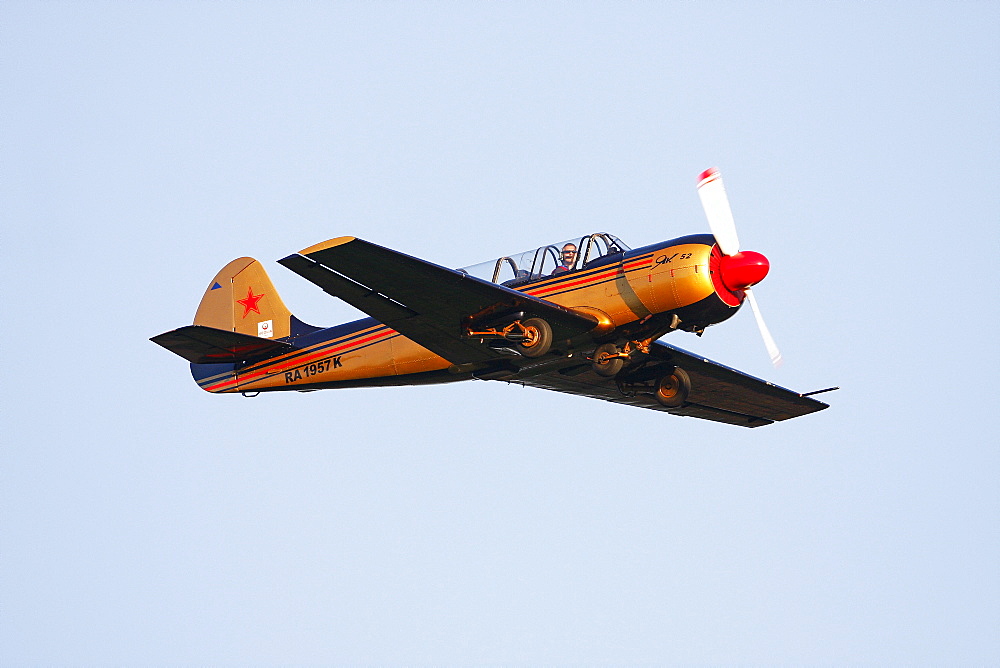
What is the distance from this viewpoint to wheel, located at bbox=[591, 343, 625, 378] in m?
18.0

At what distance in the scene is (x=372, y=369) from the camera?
20.0 m

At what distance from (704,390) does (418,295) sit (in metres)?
7.05

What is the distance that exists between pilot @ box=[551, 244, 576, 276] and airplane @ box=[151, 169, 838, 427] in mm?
21

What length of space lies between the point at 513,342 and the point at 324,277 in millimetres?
2907

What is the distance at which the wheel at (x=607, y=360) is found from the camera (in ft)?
59.2

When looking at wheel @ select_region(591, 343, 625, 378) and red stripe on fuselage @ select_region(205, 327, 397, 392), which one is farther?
red stripe on fuselage @ select_region(205, 327, 397, 392)

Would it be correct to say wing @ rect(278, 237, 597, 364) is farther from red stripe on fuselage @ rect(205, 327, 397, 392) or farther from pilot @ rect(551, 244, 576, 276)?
red stripe on fuselage @ rect(205, 327, 397, 392)

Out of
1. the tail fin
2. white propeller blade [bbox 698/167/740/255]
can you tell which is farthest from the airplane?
the tail fin

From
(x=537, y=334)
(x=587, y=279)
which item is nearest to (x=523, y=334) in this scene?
(x=537, y=334)

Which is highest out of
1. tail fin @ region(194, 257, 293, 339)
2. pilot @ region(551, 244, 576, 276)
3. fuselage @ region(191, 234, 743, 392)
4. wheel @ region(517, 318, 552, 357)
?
tail fin @ region(194, 257, 293, 339)

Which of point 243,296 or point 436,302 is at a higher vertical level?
point 243,296

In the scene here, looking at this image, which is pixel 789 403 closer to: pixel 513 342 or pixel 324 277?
pixel 513 342

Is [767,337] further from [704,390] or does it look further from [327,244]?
[327,244]

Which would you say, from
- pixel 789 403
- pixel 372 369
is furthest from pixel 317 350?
pixel 789 403
